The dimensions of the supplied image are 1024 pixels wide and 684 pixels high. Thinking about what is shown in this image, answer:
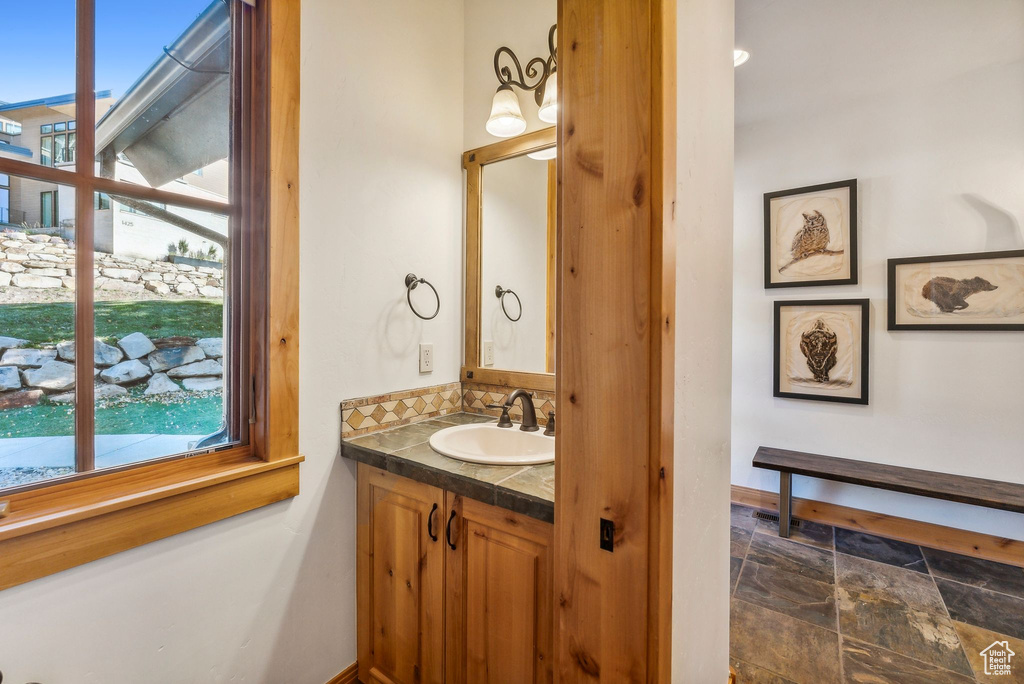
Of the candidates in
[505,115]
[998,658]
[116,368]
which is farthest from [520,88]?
[998,658]

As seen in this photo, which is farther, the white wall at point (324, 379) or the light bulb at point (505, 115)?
the light bulb at point (505, 115)

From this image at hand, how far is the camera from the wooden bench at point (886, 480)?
2.00 metres

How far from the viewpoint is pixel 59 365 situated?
3.19ft

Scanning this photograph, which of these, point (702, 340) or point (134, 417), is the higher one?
point (702, 340)

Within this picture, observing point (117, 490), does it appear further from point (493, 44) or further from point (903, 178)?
point (903, 178)

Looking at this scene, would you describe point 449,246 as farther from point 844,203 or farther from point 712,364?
point 844,203

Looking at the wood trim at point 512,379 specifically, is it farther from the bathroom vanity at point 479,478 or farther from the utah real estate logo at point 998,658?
the utah real estate logo at point 998,658

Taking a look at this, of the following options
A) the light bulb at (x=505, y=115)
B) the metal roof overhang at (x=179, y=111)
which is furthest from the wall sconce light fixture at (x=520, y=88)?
the metal roof overhang at (x=179, y=111)

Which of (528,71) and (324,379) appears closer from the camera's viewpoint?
(324,379)

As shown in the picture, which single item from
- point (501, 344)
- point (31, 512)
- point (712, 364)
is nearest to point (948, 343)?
point (712, 364)

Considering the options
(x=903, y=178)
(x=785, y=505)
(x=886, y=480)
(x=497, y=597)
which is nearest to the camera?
(x=497, y=597)

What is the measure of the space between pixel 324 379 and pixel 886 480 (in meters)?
2.68

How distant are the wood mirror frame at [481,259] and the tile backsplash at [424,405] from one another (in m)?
0.05

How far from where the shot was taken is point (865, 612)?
184 cm
